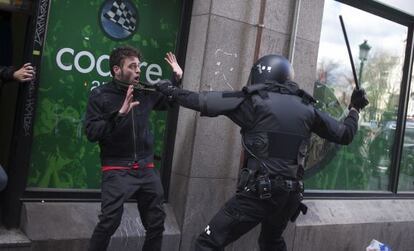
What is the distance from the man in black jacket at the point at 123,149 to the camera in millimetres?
4113

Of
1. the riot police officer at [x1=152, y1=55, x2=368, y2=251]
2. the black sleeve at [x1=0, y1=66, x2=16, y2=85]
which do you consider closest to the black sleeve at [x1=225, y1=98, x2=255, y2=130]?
the riot police officer at [x1=152, y1=55, x2=368, y2=251]

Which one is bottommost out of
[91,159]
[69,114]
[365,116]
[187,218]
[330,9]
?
[187,218]

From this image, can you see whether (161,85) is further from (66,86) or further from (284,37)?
(284,37)

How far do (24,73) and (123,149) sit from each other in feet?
3.03

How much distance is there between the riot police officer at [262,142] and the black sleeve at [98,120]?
436mm

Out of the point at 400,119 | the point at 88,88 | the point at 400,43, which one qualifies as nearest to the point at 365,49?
the point at 400,43

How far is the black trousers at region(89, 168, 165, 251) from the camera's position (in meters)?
4.12

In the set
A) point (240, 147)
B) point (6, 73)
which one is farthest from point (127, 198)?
point (240, 147)

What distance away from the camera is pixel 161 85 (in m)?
4.32

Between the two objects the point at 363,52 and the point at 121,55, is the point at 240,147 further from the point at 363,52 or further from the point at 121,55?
the point at 363,52

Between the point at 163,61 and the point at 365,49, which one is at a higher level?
the point at 365,49

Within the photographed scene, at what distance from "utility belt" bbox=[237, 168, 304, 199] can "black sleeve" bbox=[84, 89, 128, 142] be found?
979 mm

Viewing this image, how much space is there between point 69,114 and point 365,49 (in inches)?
160

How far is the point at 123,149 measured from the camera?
4.28 meters
